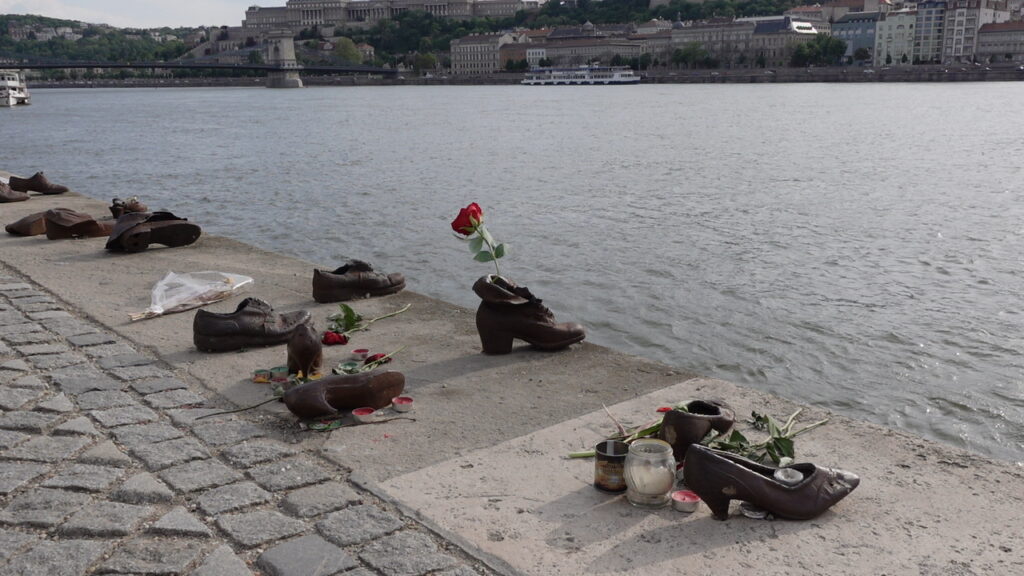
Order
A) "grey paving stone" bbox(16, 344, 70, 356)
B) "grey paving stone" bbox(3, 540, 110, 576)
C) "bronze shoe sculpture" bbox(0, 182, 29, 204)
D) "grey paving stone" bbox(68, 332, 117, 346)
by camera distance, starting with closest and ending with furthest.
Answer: "grey paving stone" bbox(3, 540, 110, 576), "grey paving stone" bbox(16, 344, 70, 356), "grey paving stone" bbox(68, 332, 117, 346), "bronze shoe sculpture" bbox(0, 182, 29, 204)

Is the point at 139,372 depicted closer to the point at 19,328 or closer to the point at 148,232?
the point at 19,328

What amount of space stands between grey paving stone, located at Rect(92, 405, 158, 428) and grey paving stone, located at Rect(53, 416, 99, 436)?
0.17 feet

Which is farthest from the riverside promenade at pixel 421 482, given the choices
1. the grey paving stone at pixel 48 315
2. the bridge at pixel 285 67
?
the bridge at pixel 285 67

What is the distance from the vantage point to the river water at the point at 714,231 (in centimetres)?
714

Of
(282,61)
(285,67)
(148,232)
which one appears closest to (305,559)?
(148,232)

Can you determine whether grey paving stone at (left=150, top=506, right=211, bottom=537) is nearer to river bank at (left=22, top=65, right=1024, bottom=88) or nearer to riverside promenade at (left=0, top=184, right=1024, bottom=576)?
riverside promenade at (left=0, top=184, right=1024, bottom=576)

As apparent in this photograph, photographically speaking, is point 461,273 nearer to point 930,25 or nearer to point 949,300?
point 949,300

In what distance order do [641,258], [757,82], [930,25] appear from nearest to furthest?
Result: [641,258] < [757,82] < [930,25]

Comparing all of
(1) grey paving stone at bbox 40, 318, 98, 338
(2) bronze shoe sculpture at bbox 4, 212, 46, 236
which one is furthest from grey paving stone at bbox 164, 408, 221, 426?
(2) bronze shoe sculpture at bbox 4, 212, 46, 236

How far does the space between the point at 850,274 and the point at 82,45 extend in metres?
172

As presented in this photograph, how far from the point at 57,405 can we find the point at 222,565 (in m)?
1.70

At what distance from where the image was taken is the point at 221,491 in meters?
3.21

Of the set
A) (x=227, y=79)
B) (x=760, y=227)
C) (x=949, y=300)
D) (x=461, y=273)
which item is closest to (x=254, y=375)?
(x=461, y=273)

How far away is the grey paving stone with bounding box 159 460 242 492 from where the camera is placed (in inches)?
128
